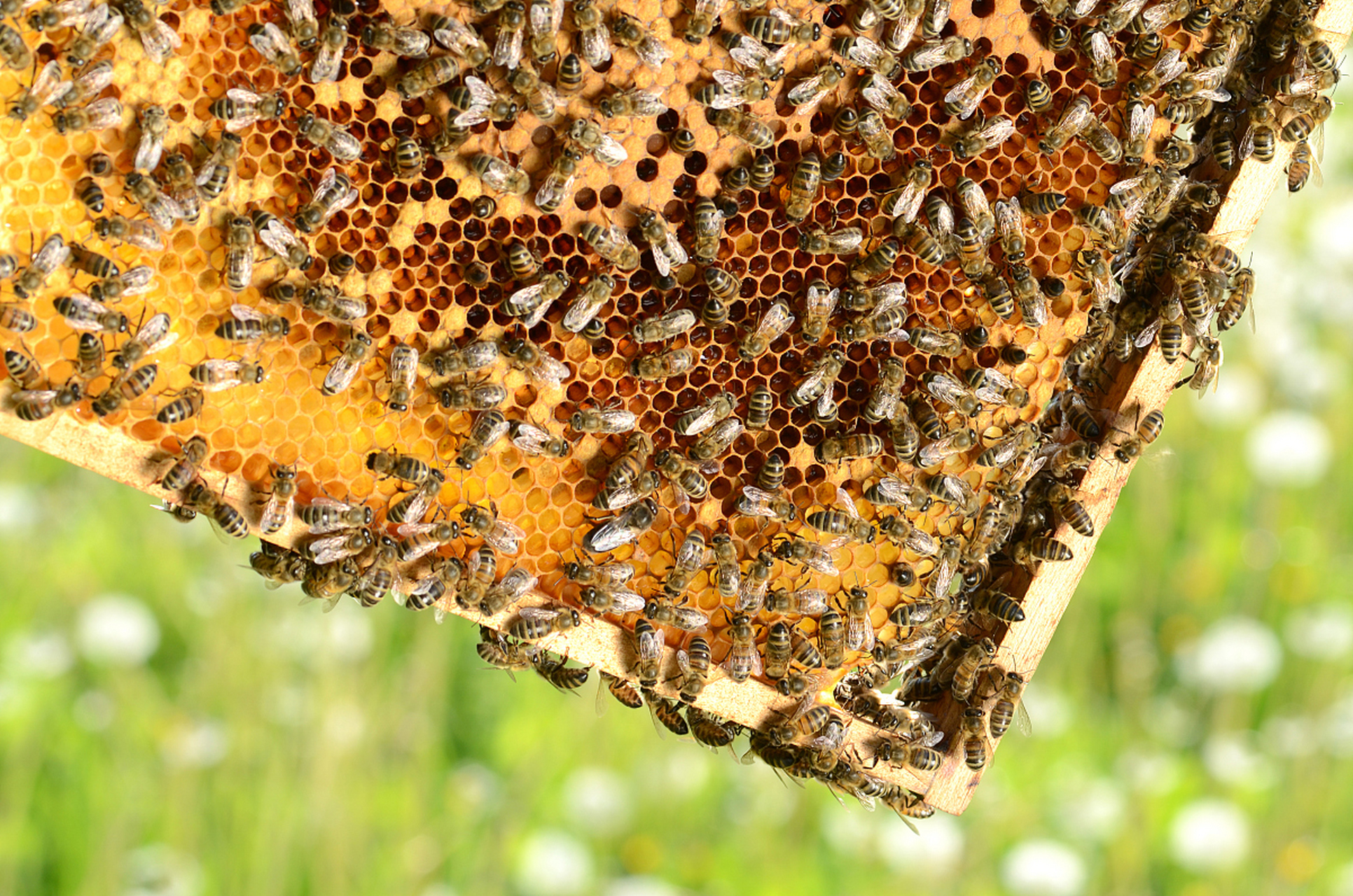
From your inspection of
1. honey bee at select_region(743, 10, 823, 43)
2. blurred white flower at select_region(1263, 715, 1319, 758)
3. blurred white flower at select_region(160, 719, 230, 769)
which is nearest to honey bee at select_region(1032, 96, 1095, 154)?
honey bee at select_region(743, 10, 823, 43)

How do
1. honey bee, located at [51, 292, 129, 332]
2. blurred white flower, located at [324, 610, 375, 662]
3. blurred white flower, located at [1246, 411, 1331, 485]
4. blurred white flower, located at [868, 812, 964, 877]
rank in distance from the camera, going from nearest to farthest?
honey bee, located at [51, 292, 129, 332] < blurred white flower, located at [868, 812, 964, 877] < blurred white flower, located at [324, 610, 375, 662] < blurred white flower, located at [1246, 411, 1331, 485]

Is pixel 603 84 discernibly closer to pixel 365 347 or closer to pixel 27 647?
pixel 365 347

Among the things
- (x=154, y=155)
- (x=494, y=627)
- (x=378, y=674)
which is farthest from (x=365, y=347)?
(x=378, y=674)

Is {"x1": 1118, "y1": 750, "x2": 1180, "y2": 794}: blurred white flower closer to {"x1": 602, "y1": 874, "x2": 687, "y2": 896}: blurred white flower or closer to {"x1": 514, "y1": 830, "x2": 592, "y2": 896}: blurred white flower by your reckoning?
{"x1": 602, "y1": 874, "x2": 687, "y2": 896}: blurred white flower

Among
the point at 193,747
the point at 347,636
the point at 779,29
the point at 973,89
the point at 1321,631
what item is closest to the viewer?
the point at 779,29

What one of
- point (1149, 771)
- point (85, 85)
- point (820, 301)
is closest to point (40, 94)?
point (85, 85)

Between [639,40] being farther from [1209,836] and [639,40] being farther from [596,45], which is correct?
[1209,836]
